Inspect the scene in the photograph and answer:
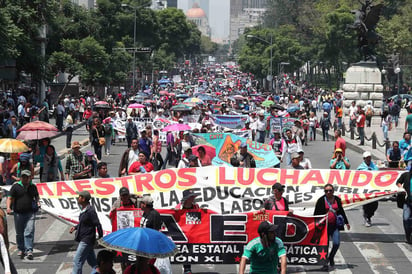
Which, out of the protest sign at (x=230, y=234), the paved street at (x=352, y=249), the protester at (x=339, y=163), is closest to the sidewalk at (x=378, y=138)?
the protester at (x=339, y=163)

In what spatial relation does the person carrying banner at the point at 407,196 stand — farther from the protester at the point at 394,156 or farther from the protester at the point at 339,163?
the protester at the point at 394,156

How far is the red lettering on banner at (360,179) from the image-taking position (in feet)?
49.4

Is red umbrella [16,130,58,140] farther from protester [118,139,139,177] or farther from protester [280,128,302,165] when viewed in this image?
protester [280,128,302,165]

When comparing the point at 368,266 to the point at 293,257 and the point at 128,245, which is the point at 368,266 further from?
the point at 128,245

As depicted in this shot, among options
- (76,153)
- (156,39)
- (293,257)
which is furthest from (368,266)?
(156,39)

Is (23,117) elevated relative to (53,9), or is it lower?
lower

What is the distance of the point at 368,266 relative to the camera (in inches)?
529

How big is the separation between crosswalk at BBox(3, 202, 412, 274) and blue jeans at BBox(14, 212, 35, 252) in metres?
0.25

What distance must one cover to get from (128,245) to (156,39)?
10866 cm

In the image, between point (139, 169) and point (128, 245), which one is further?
point (139, 169)

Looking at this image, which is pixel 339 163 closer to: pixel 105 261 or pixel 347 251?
pixel 347 251

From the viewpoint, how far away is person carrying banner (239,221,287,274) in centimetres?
930

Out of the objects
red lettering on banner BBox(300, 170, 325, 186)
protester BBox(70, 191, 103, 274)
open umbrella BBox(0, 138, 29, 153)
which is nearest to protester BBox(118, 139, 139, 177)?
open umbrella BBox(0, 138, 29, 153)

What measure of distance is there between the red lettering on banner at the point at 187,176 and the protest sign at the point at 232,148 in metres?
6.46
